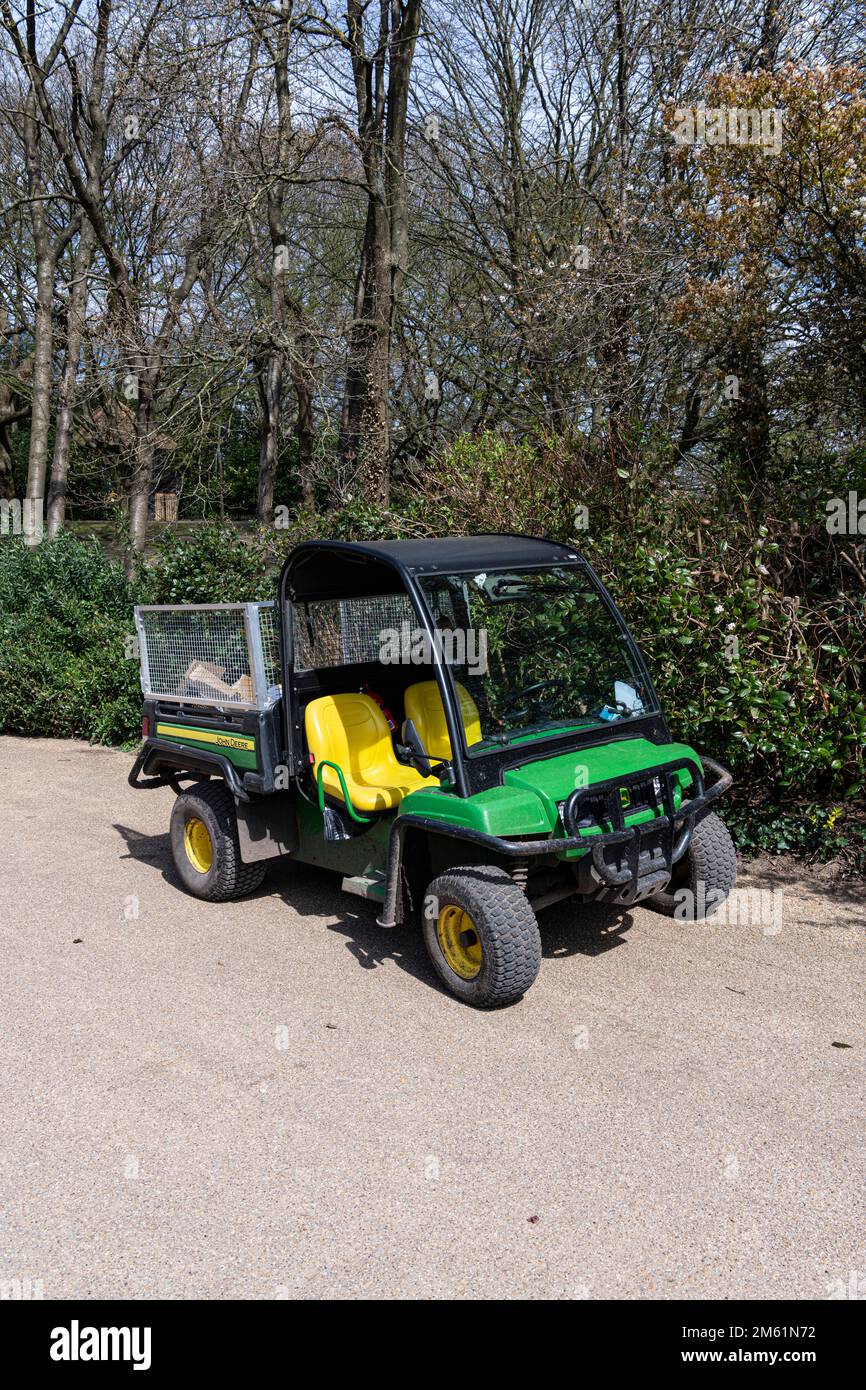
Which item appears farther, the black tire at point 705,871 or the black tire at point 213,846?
the black tire at point 213,846

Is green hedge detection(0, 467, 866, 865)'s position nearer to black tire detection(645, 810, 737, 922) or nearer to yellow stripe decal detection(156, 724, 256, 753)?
black tire detection(645, 810, 737, 922)

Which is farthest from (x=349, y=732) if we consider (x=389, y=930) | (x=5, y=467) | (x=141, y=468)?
(x=5, y=467)

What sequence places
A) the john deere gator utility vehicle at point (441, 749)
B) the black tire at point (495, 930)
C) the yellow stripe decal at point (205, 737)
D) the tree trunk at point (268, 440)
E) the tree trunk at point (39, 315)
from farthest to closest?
the tree trunk at point (268, 440)
the tree trunk at point (39, 315)
the yellow stripe decal at point (205, 737)
the john deere gator utility vehicle at point (441, 749)
the black tire at point (495, 930)

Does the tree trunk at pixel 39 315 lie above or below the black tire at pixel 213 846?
above

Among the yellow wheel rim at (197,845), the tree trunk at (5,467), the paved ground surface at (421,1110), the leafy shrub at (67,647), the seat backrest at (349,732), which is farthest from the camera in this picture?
the tree trunk at (5,467)

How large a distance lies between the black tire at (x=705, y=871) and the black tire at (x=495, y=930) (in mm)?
1091

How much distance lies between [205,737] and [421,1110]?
2.71 metres

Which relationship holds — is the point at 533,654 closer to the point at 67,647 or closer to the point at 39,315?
the point at 67,647

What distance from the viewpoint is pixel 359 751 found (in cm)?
539

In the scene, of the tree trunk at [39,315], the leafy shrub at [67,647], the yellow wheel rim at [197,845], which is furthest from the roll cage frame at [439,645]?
the tree trunk at [39,315]

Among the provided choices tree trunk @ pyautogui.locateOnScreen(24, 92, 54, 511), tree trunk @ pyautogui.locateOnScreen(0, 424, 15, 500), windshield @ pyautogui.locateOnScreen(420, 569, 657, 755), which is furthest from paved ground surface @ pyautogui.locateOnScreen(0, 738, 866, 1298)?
tree trunk @ pyautogui.locateOnScreen(0, 424, 15, 500)

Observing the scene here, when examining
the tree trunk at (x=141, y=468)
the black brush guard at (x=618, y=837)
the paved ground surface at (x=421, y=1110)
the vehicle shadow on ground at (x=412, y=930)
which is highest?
the tree trunk at (x=141, y=468)

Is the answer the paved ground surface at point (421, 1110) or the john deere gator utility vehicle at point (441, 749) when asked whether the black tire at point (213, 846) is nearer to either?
the john deere gator utility vehicle at point (441, 749)

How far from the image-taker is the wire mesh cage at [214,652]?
5.47 meters
